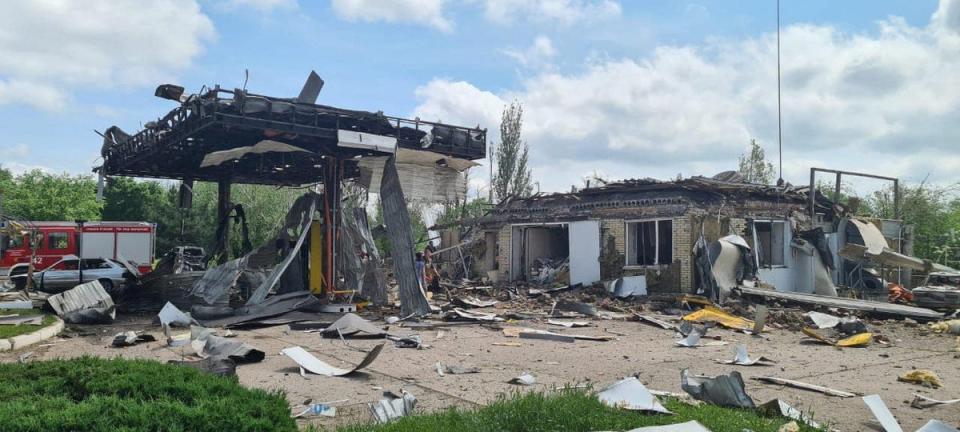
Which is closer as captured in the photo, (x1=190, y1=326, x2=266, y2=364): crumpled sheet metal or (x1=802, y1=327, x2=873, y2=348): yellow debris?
(x1=190, y1=326, x2=266, y2=364): crumpled sheet metal

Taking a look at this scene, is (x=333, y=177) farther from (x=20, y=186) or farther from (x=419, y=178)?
(x=20, y=186)

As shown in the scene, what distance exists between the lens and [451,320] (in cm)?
1544

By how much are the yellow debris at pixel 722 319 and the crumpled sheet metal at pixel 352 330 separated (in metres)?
7.34

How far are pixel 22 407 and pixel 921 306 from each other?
1823 cm

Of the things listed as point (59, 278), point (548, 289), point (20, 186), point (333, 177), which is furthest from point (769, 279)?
point (20, 186)

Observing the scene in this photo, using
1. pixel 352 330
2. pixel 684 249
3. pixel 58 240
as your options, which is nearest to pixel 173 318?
pixel 352 330

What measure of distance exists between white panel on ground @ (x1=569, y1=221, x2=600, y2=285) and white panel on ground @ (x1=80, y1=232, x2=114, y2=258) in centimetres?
1958

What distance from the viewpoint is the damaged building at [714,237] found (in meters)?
19.5

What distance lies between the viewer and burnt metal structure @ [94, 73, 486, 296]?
47.4ft

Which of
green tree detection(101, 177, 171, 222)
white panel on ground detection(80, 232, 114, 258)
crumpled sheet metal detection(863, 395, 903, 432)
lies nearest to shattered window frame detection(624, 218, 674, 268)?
crumpled sheet metal detection(863, 395, 903, 432)

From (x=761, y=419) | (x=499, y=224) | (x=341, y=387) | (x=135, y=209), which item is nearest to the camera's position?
(x=761, y=419)

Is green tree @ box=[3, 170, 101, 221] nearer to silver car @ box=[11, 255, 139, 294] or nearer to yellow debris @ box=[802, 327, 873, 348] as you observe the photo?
silver car @ box=[11, 255, 139, 294]

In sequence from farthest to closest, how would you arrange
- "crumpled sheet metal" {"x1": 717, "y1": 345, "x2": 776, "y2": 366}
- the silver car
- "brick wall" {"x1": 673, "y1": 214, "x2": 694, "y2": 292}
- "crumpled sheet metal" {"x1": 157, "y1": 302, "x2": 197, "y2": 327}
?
the silver car → "brick wall" {"x1": 673, "y1": 214, "x2": 694, "y2": 292} → "crumpled sheet metal" {"x1": 157, "y1": 302, "x2": 197, "y2": 327} → "crumpled sheet metal" {"x1": 717, "y1": 345, "x2": 776, "y2": 366}

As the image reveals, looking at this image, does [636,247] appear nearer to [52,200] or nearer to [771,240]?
[771,240]
